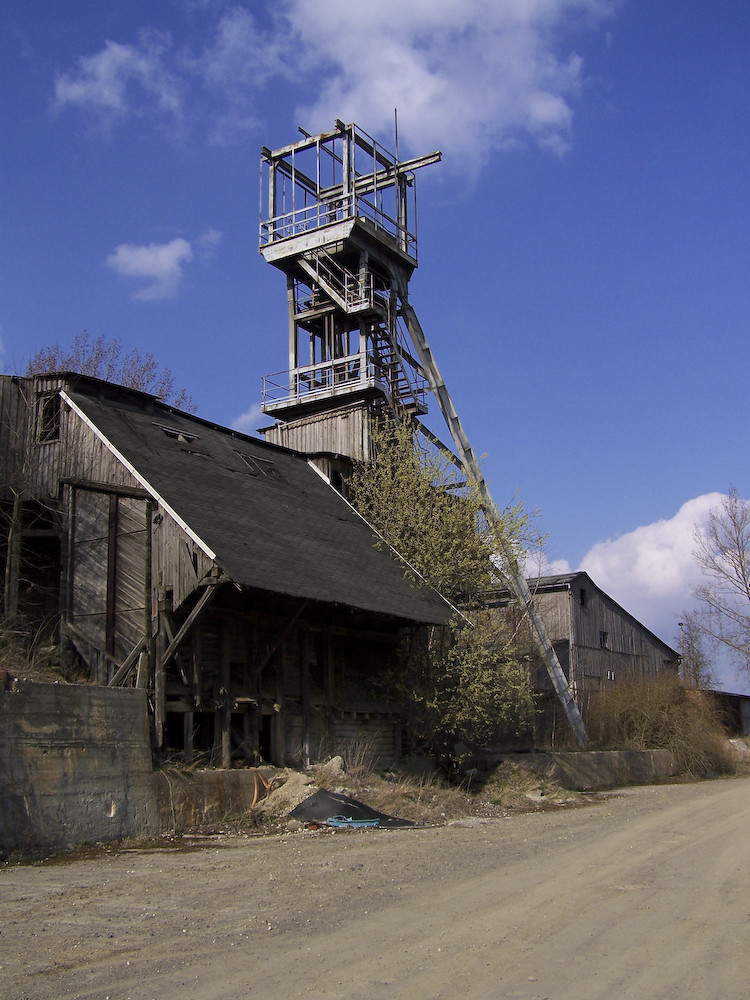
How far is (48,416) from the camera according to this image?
821 inches

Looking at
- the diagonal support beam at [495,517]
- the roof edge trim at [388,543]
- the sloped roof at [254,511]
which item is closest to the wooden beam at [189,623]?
the sloped roof at [254,511]

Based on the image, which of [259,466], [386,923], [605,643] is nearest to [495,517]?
[259,466]

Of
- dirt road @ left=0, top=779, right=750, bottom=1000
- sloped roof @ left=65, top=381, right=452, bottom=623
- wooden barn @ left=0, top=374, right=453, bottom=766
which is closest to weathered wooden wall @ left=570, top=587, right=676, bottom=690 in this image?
sloped roof @ left=65, top=381, right=452, bottom=623

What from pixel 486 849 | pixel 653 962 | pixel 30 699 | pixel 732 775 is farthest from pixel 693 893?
pixel 732 775

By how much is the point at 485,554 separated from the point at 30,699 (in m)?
14.5

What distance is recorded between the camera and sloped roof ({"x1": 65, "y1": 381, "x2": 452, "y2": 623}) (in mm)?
17969

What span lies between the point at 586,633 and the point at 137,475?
25.8 m

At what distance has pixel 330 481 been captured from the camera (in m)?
28.6

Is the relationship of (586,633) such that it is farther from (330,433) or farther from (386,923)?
(386,923)

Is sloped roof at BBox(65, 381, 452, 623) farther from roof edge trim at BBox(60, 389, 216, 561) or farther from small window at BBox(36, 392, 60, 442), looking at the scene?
small window at BBox(36, 392, 60, 442)

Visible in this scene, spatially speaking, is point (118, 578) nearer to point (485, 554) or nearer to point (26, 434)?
point (26, 434)

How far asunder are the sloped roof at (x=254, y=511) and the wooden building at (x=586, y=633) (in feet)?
39.3

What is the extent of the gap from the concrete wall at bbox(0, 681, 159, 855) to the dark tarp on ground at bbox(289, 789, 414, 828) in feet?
9.03

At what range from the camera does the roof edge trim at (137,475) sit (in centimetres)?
1683
